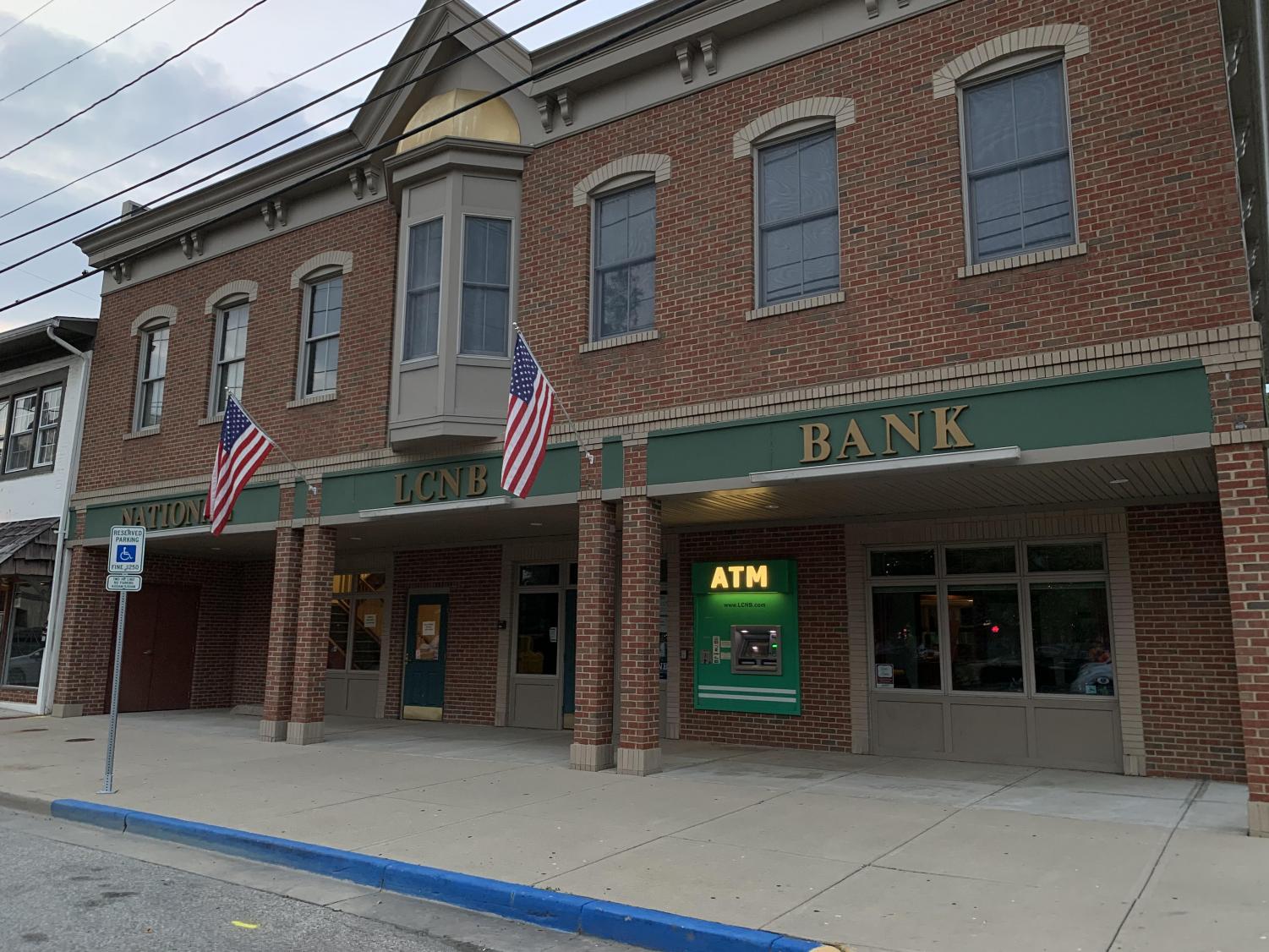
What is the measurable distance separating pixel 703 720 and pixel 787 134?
787 centimetres

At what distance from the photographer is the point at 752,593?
1327 cm

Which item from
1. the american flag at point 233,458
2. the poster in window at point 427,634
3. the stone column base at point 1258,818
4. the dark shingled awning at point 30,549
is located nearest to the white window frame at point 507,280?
the american flag at point 233,458

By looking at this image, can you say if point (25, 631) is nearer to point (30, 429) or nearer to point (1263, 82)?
point (30, 429)

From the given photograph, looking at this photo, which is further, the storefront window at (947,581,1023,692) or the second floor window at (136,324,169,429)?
the second floor window at (136,324,169,429)

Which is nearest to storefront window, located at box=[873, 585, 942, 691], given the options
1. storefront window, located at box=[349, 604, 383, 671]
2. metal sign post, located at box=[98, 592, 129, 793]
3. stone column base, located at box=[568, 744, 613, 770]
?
stone column base, located at box=[568, 744, 613, 770]

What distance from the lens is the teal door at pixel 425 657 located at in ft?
54.4

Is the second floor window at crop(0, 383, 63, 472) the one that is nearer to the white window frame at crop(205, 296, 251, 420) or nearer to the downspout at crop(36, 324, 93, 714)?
the downspout at crop(36, 324, 93, 714)

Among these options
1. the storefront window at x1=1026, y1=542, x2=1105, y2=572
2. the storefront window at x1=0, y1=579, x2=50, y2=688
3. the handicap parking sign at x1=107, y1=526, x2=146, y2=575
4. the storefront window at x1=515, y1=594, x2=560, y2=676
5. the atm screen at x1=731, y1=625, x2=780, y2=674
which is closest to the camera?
the handicap parking sign at x1=107, y1=526, x2=146, y2=575

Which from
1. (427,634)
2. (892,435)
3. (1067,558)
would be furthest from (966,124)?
(427,634)

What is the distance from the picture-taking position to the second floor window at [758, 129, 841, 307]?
10609mm

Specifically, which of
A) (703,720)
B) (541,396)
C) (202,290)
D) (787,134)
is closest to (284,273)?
(202,290)

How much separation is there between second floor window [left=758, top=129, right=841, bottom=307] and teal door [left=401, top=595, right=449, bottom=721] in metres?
8.80

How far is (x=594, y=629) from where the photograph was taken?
1121 centimetres

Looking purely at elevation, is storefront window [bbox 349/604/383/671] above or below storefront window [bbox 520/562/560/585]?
below
